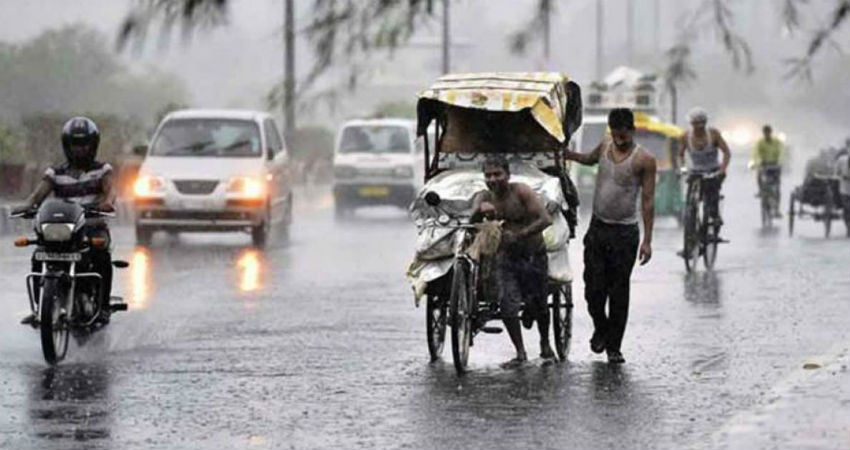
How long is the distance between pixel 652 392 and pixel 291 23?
21.8 feet

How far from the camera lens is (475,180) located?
1488 cm

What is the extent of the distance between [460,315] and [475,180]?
1616mm

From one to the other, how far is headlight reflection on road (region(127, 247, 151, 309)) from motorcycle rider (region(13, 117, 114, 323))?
3708 millimetres

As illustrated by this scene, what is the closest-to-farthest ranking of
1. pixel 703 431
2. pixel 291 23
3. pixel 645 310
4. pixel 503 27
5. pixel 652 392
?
pixel 291 23
pixel 503 27
pixel 703 431
pixel 652 392
pixel 645 310

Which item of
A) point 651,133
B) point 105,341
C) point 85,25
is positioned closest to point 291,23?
point 105,341

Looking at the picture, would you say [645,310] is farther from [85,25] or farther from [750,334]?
[85,25]

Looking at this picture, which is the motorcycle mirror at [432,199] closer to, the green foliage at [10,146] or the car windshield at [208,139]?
the car windshield at [208,139]

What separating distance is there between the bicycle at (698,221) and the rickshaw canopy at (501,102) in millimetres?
7019

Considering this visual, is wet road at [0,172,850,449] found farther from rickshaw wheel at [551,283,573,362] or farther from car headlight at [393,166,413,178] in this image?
car headlight at [393,166,413,178]

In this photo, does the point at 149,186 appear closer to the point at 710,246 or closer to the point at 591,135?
the point at 710,246

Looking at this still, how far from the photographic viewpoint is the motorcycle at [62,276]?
46.6 feet

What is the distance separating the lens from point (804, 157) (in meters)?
102

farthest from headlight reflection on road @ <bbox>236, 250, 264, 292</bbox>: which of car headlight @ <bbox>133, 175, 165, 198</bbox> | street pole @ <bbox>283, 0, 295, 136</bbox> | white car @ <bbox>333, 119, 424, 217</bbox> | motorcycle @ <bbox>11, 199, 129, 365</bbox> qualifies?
street pole @ <bbox>283, 0, 295, 136</bbox>

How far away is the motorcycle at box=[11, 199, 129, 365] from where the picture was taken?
14.2 meters
